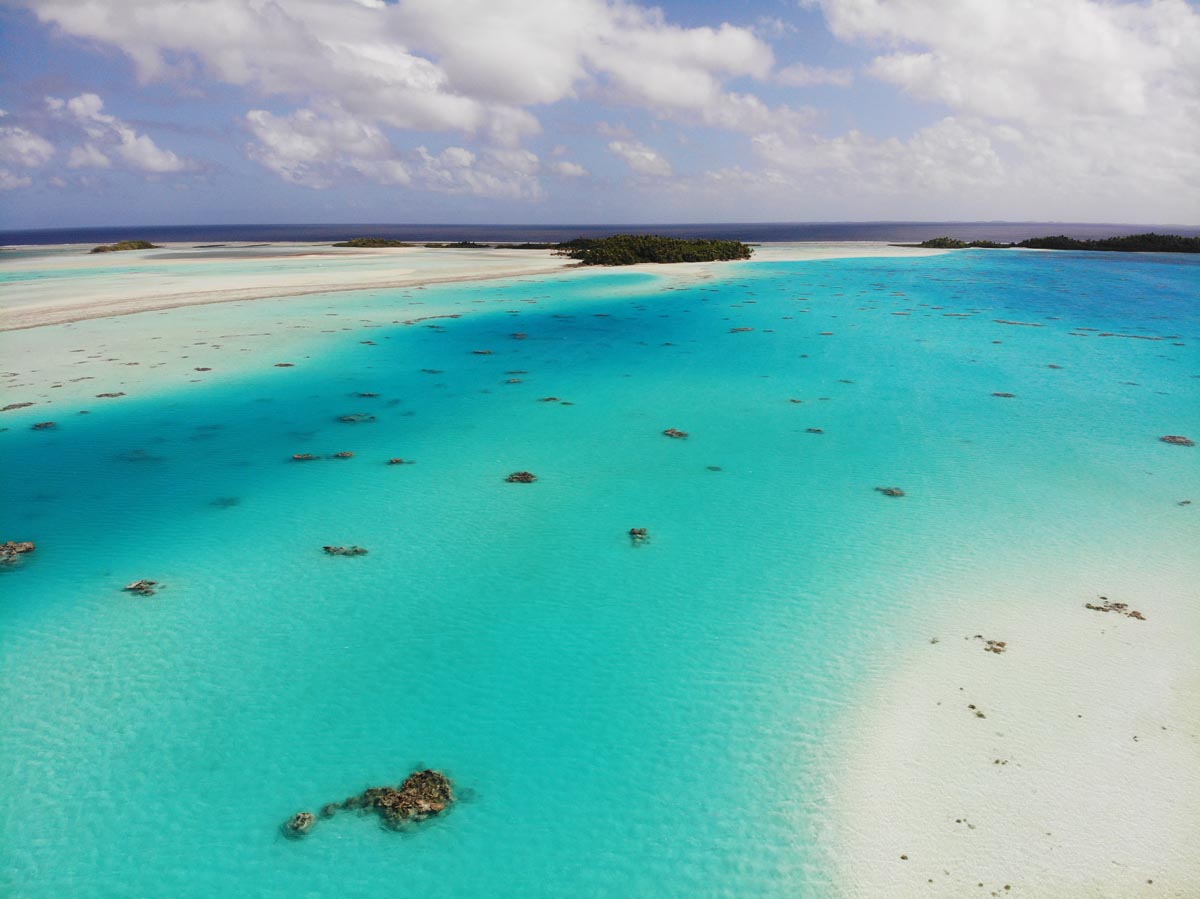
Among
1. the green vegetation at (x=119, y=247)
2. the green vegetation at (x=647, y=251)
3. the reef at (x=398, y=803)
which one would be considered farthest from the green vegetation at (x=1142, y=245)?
the green vegetation at (x=119, y=247)

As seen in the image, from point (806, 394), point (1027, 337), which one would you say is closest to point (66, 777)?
point (806, 394)

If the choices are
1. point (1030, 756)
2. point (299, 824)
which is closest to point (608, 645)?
point (299, 824)

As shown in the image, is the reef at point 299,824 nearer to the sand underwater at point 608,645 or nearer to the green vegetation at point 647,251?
the sand underwater at point 608,645

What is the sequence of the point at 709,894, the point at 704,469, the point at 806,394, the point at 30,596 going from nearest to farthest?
the point at 709,894 < the point at 30,596 < the point at 704,469 < the point at 806,394

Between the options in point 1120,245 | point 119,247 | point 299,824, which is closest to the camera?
point 299,824

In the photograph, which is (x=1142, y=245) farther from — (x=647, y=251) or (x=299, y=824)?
(x=299, y=824)

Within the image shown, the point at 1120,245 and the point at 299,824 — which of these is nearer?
the point at 299,824

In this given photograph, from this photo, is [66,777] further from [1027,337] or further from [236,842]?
[1027,337]
